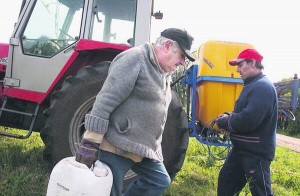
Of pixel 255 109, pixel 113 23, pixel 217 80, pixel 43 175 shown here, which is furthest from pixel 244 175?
pixel 113 23

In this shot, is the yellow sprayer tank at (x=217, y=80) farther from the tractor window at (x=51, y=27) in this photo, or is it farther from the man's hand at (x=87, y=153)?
the man's hand at (x=87, y=153)

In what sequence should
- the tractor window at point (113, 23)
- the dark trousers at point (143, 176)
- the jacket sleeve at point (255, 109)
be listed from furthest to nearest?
the tractor window at point (113, 23) → the jacket sleeve at point (255, 109) → the dark trousers at point (143, 176)

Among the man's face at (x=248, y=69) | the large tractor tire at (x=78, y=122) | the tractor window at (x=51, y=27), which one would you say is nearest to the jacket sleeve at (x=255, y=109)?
the man's face at (x=248, y=69)

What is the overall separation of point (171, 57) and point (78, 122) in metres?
1.41

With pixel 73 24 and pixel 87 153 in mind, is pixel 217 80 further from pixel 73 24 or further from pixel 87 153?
pixel 87 153

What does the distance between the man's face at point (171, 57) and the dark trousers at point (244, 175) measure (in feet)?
4.02

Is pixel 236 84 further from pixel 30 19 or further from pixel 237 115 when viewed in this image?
pixel 30 19

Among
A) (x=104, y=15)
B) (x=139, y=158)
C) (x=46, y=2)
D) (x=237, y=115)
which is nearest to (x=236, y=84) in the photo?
(x=237, y=115)

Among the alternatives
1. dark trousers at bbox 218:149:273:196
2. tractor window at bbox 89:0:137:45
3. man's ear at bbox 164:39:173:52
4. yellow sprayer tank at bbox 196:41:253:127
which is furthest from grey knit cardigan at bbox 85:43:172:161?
yellow sprayer tank at bbox 196:41:253:127

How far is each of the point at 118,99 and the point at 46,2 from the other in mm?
2437

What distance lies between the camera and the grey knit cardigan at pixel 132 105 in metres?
1.87

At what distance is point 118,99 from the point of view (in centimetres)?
188

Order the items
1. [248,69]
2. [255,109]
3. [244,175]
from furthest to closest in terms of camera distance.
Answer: [244,175]
[248,69]
[255,109]

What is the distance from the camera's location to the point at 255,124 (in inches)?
102
